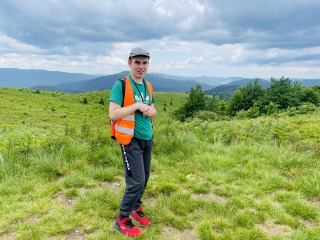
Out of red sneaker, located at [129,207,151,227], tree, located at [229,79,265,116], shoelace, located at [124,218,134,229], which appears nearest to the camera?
shoelace, located at [124,218,134,229]

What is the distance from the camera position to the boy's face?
13.2 ft

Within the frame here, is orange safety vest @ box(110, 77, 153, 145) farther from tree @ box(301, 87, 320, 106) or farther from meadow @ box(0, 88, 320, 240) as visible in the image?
tree @ box(301, 87, 320, 106)

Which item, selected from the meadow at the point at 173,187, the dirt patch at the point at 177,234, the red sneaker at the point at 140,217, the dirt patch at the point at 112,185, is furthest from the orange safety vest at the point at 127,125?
the dirt patch at the point at 112,185

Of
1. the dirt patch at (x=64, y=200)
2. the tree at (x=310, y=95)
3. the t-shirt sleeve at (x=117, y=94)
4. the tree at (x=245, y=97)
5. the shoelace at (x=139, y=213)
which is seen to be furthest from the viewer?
the tree at (x=245, y=97)

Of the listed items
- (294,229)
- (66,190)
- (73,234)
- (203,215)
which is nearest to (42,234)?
(73,234)

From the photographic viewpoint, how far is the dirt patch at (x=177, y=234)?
13.8 feet

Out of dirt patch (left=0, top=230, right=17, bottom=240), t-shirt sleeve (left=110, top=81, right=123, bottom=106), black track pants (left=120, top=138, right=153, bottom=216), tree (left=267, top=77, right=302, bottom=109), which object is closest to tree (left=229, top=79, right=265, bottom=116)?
tree (left=267, top=77, right=302, bottom=109)

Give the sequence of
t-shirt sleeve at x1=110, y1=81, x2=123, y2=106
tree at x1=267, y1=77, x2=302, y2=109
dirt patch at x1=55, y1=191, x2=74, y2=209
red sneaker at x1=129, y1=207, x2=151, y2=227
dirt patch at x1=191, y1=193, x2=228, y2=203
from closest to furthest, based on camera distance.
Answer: t-shirt sleeve at x1=110, y1=81, x2=123, y2=106
red sneaker at x1=129, y1=207, x2=151, y2=227
dirt patch at x1=55, y1=191, x2=74, y2=209
dirt patch at x1=191, y1=193, x2=228, y2=203
tree at x1=267, y1=77, x2=302, y2=109

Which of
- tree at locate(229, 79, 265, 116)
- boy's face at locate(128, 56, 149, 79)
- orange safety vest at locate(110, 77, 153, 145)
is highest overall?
boy's face at locate(128, 56, 149, 79)

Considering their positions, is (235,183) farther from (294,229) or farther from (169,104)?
(169,104)

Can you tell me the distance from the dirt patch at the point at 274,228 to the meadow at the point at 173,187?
0.05ft

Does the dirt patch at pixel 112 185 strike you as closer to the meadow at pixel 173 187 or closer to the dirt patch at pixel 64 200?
the meadow at pixel 173 187

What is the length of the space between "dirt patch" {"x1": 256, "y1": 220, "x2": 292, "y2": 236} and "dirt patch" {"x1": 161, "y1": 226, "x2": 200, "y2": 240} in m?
1.15

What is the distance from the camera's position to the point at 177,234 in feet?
14.1
